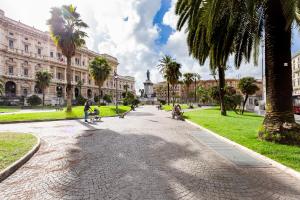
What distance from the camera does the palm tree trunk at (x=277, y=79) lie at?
816 centimetres

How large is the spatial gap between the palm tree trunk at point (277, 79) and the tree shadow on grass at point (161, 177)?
3.20 meters

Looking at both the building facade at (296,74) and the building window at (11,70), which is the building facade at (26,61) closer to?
the building window at (11,70)

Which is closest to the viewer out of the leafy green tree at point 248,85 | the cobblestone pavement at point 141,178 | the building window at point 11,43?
the cobblestone pavement at point 141,178

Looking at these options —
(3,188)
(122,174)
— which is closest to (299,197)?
(122,174)

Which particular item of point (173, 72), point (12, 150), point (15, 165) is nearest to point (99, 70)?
point (173, 72)

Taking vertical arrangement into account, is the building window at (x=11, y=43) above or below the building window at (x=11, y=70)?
above

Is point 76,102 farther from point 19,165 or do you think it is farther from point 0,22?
point 19,165

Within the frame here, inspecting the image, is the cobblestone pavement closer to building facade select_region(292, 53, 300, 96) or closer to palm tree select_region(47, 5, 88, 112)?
palm tree select_region(47, 5, 88, 112)

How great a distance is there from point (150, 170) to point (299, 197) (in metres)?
3.08

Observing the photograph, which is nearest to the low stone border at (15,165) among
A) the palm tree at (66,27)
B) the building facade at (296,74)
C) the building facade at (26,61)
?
the palm tree at (66,27)

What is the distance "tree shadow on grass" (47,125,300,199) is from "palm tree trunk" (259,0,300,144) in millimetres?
3198

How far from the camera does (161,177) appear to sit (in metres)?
4.76

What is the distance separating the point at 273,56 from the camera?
333 inches

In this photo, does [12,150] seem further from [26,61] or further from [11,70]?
[26,61]
